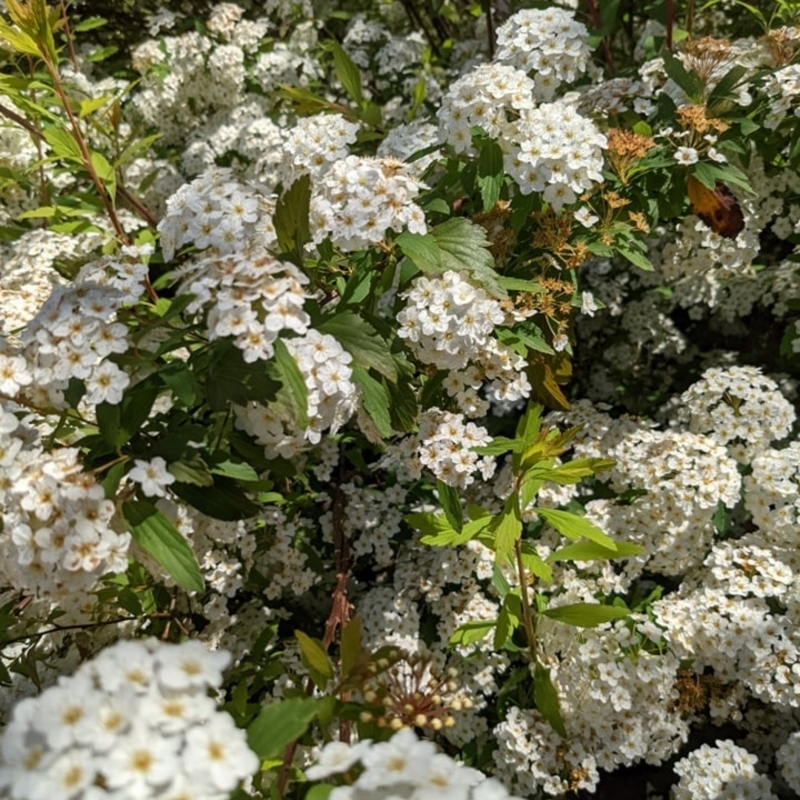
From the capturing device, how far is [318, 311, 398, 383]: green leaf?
2031 millimetres

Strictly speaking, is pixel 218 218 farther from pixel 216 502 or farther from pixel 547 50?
pixel 547 50

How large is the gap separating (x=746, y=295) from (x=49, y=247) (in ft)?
10.7

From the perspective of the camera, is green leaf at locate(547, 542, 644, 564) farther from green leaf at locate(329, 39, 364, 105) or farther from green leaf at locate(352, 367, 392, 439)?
green leaf at locate(329, 39, 364, 105)

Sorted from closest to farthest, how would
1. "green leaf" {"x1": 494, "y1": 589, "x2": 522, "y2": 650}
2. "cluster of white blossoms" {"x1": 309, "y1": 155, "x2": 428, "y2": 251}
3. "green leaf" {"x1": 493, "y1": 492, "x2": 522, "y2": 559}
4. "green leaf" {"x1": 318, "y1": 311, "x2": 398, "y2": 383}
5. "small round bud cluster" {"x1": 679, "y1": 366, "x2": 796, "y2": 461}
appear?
"green leaf" {"x1": 318, "y1": 311, "x2": 398, "y2": 383} < "cluster of white blossoms" {"x1": 309, "y1": 155, "x2": 428, "y2": 251} < "green leaf" {"x1": 493, "y1": 492, "x2": 522, "y2": 559} < "green leaf" {"x1": 494, "y1": 589, "x2": 522, "y2": 650} < "small round bud cluster" {"x1": 679, "y1": 366, "x2": 796, "y2": 461}

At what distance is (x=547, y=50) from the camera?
9.30 ft

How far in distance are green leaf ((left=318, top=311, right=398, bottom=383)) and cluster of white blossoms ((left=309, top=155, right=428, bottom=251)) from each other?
28 centimetres

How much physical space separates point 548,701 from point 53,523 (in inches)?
66.5

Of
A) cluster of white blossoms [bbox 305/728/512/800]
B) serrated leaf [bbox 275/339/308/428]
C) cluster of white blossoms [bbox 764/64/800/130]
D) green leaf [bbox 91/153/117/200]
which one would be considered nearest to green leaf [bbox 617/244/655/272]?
cluster of white blossoms [bbox 764/64/800/130]

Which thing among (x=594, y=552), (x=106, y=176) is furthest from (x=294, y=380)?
(x=106, y=176)

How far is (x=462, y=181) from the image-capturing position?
8.65ft

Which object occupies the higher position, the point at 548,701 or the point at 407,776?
the point at 407,776

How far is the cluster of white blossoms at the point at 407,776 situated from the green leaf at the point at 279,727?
81 mm

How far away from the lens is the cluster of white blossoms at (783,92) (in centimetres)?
267

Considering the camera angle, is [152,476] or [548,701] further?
[548,701]
